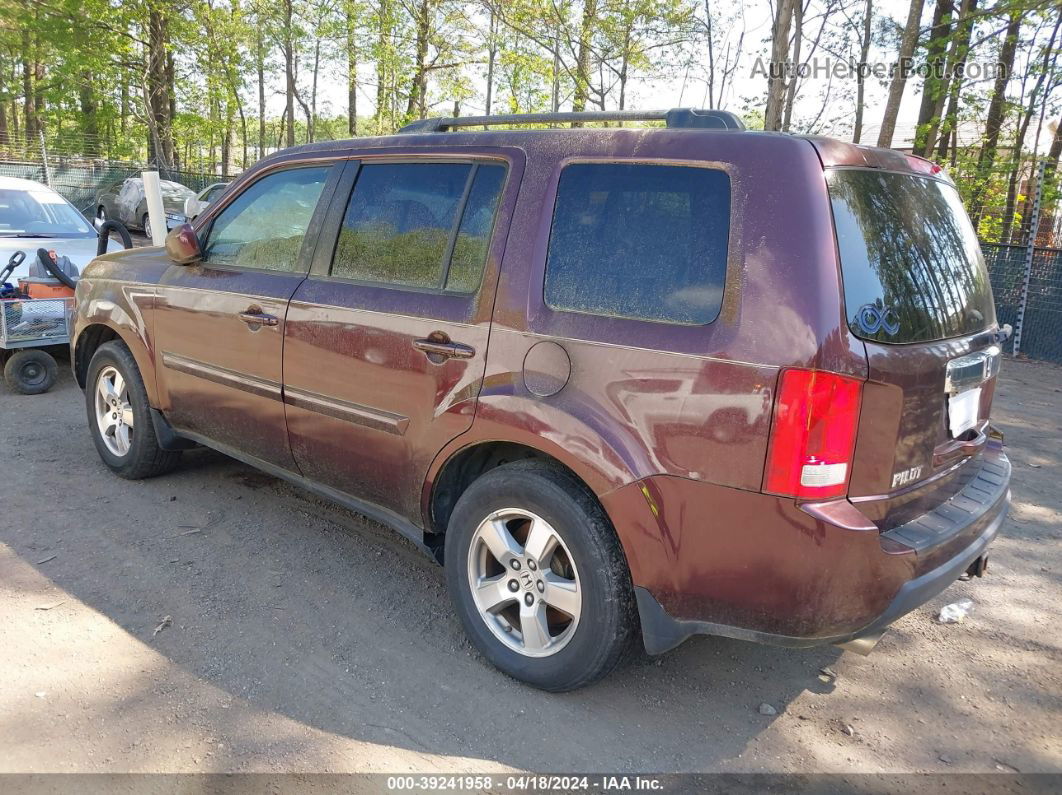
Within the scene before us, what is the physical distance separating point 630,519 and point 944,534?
98 cm

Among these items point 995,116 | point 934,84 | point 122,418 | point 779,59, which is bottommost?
point 122,418

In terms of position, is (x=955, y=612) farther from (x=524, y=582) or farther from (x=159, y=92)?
(x=159, y=92)

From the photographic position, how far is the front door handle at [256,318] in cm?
371

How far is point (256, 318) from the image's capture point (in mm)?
3773

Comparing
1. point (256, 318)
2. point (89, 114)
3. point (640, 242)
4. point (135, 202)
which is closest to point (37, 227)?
point (256, 318)

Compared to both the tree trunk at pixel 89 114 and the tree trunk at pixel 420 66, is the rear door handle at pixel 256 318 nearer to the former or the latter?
the tree trunk at pixel 420 66

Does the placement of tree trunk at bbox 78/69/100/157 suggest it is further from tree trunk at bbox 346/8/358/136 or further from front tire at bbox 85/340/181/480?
front tire at bbox 85/340/181/480

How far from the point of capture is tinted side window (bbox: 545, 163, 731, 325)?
2.47 m

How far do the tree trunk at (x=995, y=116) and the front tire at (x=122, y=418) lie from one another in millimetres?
13778

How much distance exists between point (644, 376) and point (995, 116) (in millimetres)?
16261

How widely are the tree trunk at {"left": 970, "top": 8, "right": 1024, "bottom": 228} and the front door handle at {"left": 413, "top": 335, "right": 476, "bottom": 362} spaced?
1368 centimetres

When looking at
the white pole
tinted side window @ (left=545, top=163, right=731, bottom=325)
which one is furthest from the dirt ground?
the white pole

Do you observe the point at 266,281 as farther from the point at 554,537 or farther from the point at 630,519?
the point at 630,519

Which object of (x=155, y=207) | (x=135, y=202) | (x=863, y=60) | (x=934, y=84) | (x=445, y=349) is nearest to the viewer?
(x=445, y=349)
